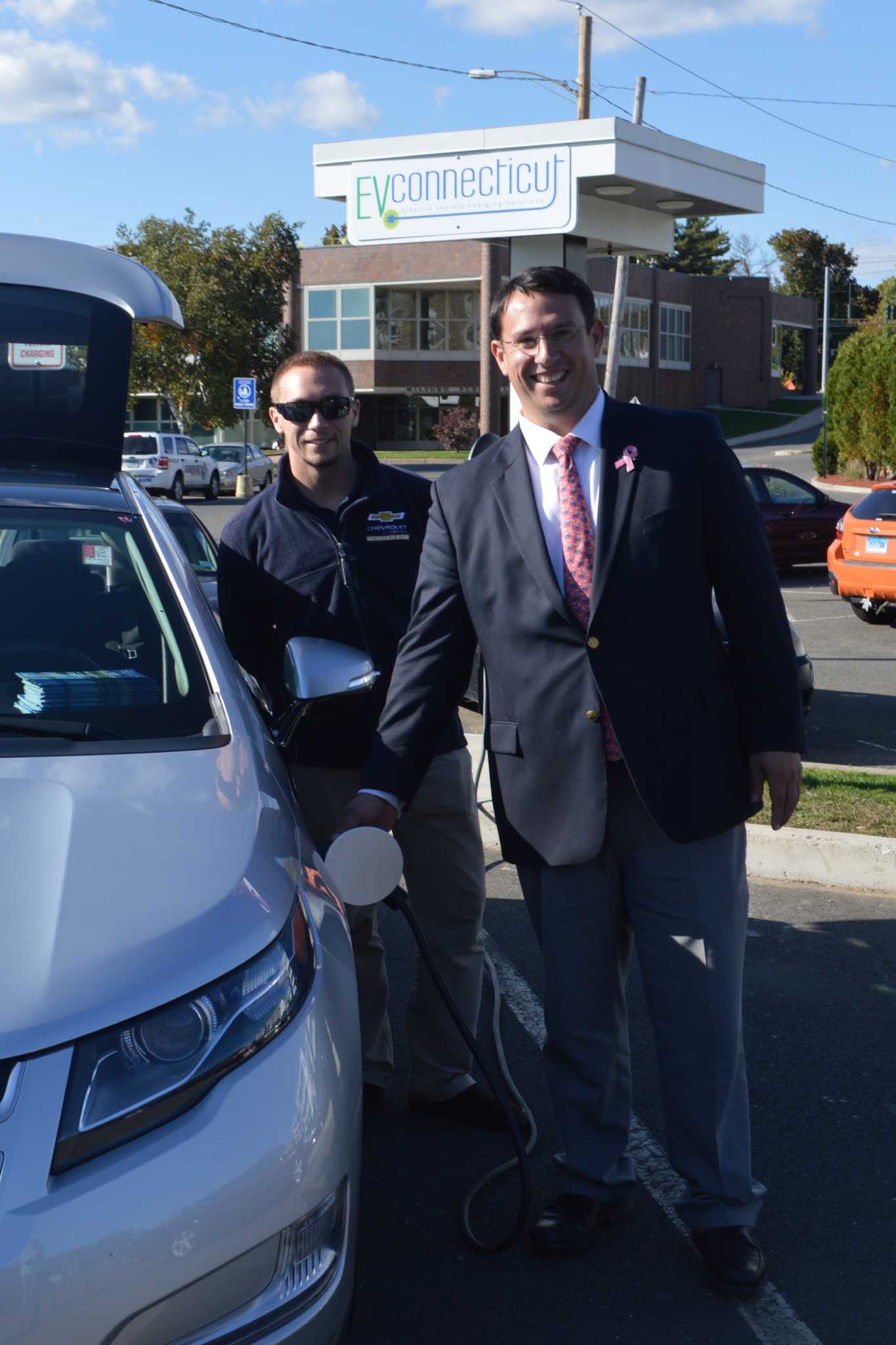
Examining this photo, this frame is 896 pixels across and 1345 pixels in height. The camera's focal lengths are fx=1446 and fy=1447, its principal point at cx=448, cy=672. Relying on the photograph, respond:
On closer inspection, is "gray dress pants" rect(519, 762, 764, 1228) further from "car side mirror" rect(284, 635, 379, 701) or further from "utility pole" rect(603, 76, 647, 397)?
"utility pole" rect(603, 76, 647, 397)

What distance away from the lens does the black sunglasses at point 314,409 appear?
372 cm

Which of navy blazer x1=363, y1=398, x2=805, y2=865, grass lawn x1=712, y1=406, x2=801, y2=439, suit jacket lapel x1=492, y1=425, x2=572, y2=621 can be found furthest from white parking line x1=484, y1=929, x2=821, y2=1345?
grass lawn x1=712, y1=406, x2=801, y2=439

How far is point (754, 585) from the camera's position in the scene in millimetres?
2971

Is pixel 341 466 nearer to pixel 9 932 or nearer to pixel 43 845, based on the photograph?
pixel 43 845

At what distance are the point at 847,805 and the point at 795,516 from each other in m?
12.9

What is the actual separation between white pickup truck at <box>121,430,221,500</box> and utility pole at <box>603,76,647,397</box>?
1483cm

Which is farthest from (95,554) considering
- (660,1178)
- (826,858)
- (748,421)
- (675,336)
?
(675,336)

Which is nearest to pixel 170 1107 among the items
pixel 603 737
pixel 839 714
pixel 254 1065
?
pixel 254 1065

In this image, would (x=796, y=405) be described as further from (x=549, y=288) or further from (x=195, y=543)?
(x=549, y=288)

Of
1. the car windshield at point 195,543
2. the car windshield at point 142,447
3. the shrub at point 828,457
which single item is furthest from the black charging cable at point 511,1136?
the car windshield at point 142,447

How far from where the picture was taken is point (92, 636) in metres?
3.29

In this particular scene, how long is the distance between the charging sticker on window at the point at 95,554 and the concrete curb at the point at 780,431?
167 ft

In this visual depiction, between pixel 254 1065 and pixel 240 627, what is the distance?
1937 millimetres

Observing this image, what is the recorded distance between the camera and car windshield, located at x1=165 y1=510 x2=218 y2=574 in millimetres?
9266
